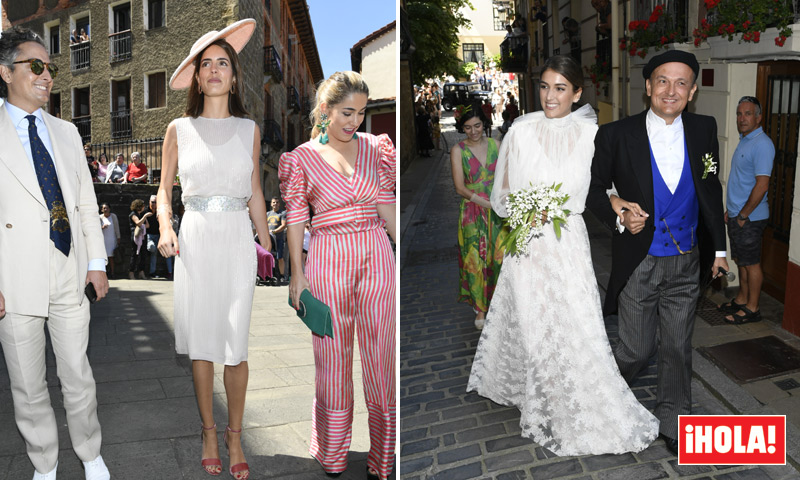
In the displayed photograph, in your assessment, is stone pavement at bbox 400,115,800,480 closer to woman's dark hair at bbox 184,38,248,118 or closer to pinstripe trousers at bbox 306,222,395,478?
pinstripe trousers at bbox 306,222,395,478

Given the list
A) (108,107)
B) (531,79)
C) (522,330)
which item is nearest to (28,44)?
(108,107)

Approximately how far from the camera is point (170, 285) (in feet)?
39.7

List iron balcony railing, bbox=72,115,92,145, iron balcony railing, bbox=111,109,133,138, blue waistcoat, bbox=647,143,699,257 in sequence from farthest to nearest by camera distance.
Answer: iron balcony railing, bbox=111,109,133,138
iron balcony railing, bbox=72,115,92,145
blue waistcoat, bbox=647,143,699,257

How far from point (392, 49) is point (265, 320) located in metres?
5.01

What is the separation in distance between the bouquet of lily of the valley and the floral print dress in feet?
7.31

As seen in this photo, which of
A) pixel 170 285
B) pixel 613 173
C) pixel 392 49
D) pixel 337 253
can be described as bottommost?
pixel 170 285

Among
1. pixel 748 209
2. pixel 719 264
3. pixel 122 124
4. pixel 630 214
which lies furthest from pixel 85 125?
pixel 748 209

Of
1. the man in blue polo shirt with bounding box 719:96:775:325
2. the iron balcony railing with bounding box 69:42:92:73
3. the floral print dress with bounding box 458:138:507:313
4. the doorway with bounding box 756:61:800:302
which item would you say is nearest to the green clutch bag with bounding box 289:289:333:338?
the iron balcony railing with bounding box 69:42:92:73

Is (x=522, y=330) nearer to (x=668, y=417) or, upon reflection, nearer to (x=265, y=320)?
(x=668, y=417)

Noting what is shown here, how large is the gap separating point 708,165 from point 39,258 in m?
3.30

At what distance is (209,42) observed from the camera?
364 cm

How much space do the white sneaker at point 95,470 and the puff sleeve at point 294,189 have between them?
1.45m

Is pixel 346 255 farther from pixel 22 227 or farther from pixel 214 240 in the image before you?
pixel 22 227

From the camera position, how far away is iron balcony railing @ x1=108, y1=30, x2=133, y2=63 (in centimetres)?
641
